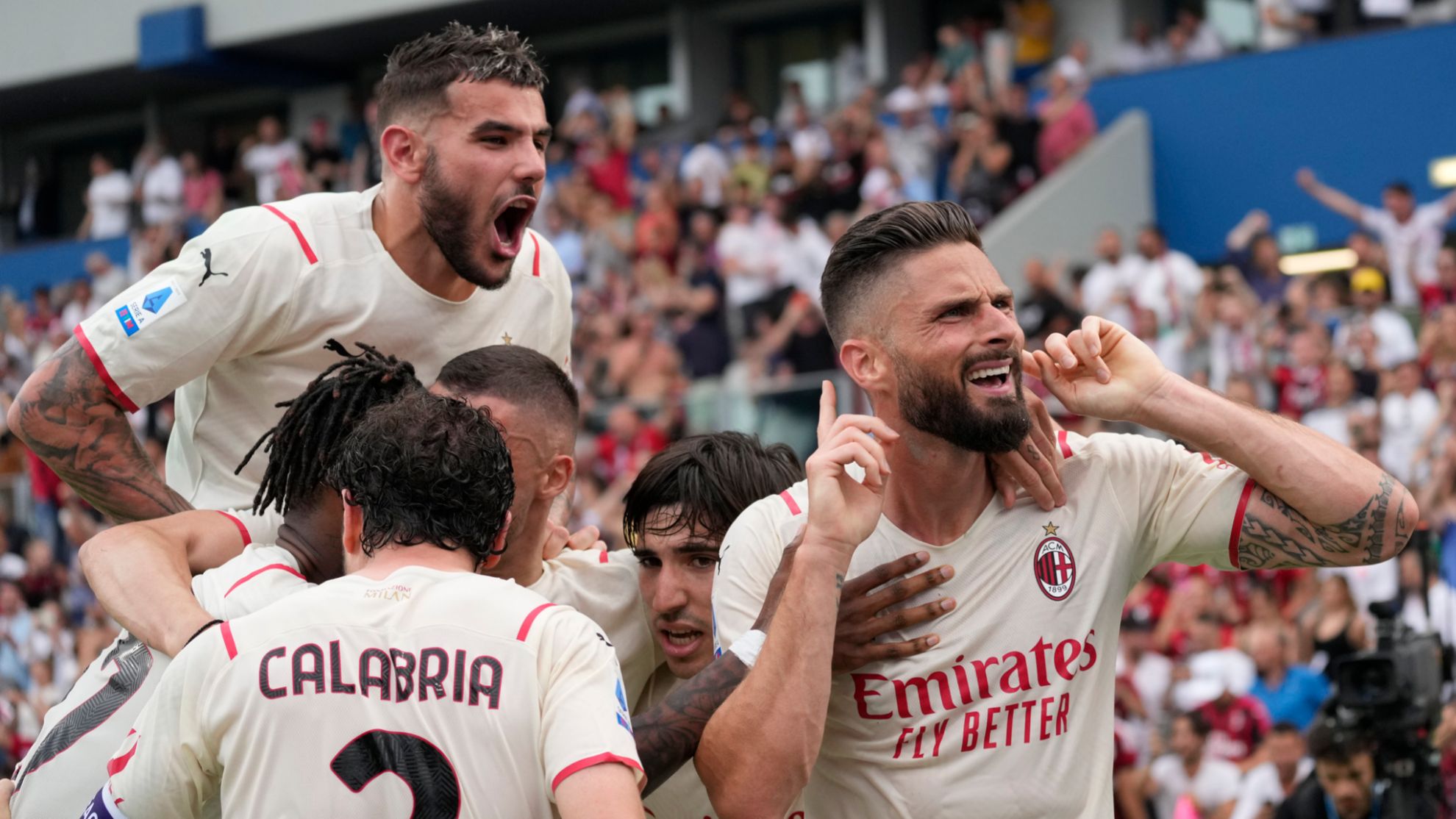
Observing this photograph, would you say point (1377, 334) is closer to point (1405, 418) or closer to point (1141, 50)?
point (1405, 418)

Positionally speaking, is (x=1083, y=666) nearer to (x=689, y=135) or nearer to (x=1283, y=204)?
(x=1283, y=204)

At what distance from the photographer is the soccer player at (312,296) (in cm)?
446

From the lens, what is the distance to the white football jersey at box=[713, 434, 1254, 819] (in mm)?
3766

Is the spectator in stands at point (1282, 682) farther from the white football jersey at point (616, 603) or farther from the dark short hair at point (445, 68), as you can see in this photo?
the dark short hair at point (445, 68)

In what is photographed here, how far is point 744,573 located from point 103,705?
1529mm

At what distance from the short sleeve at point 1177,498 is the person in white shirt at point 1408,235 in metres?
9.31

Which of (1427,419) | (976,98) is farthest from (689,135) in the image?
(1427,419)

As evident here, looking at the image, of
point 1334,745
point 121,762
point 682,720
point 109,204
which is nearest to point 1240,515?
point 682,720

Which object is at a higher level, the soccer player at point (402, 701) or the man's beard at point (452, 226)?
the man's beard at point (452, 226)

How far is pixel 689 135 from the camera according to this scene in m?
21.2

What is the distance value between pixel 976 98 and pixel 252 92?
13437 millimetres

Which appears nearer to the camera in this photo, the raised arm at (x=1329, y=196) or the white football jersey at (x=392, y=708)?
the white football jersey at (x=392, y=708)

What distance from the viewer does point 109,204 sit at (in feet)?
78.8

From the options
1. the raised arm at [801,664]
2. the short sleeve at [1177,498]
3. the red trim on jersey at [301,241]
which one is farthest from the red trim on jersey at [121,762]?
the short sleeve at [1177,498]
